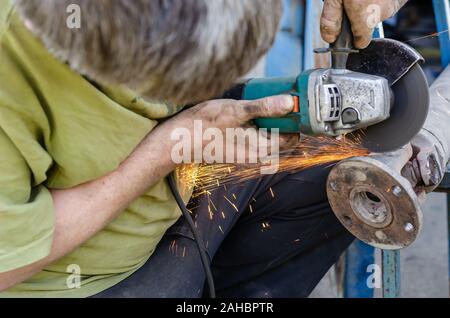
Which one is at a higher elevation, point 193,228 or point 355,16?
point 355,16

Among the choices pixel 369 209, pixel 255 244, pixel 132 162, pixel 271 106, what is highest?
pixel 271 106

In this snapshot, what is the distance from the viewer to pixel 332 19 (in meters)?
1.22

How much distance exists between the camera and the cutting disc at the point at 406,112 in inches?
50.9

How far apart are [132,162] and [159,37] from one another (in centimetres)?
50

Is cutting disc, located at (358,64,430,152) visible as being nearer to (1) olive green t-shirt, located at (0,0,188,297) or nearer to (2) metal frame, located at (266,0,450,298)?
(2) metal frame, located at (266,0,450,298)

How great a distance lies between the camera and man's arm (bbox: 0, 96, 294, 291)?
3.93 ft

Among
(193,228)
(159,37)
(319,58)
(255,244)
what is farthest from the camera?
(319,58)

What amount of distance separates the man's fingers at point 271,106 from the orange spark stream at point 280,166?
27 centimetres

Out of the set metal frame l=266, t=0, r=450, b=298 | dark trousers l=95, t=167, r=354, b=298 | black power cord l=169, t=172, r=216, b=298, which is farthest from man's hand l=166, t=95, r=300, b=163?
metal frame l=266, t=0, r=450, b=298

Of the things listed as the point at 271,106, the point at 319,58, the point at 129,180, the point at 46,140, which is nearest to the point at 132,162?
the point at 129,180

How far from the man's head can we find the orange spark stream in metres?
0.60

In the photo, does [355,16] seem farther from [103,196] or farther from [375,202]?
[103,196]

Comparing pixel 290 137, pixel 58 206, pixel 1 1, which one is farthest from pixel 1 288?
pixel 290 137

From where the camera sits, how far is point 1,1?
3.32 ft
